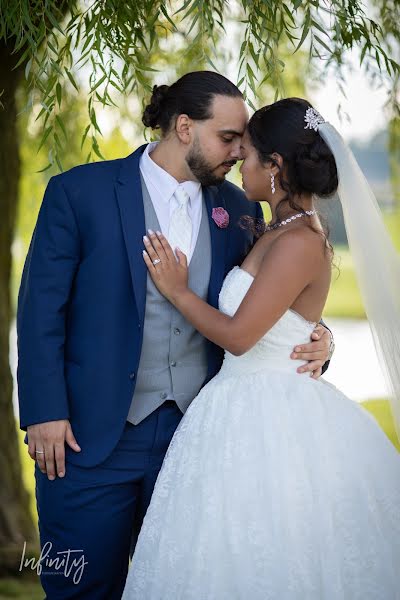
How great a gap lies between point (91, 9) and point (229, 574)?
1.83m

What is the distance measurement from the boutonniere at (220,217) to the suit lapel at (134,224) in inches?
10.5

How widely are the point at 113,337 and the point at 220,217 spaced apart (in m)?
0.56

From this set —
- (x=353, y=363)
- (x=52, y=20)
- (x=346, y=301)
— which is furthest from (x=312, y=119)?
(x=346, y=301)

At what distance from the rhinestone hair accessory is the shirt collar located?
459 millimetres

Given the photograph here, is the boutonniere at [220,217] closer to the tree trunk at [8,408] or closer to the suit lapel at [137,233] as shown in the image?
the suit lapel at [137,233]

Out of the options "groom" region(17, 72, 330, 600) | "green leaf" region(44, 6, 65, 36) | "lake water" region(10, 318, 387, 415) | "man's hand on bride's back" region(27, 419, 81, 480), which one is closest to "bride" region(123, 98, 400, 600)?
"groom" region(17, 72, 330, 600)

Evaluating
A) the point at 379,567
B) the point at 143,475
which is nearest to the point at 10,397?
the point at 143,475

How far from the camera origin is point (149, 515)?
2732 millimetres

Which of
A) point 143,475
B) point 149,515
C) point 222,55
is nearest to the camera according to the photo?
point 149,515

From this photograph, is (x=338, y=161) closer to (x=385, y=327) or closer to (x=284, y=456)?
(x=385, y=327)

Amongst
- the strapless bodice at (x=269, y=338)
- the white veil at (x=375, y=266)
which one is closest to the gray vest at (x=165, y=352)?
the strapless bodice at (x=269, y=338)

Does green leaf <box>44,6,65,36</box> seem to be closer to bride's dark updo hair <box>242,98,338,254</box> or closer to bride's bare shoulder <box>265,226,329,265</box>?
bride's dark updo hair <box>242,98,338,254</box>

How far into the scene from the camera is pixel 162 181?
2990mm

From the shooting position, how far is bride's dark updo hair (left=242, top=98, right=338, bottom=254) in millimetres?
2793
